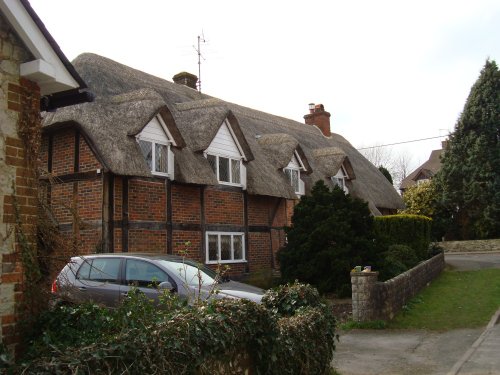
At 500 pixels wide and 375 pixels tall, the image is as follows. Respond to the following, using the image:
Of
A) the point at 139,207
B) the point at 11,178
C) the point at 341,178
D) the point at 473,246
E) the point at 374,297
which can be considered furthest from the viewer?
the point at 473,246

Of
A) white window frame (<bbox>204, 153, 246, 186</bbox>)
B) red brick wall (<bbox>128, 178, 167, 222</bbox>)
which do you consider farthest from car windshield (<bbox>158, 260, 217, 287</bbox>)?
white window frame (<bbox>204, 153, 246, 186</bbox>)

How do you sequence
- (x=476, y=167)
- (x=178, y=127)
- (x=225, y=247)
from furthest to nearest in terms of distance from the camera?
(x=476, y=167)
(x=225, y=247)
(x=178, y=127)

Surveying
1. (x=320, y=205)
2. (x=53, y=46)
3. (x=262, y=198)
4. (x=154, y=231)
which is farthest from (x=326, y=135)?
(x=53, y=46)

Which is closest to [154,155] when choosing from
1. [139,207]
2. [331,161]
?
[139,207]

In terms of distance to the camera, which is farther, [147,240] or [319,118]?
[319,118]

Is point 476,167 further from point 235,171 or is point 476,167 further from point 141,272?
point 141,272

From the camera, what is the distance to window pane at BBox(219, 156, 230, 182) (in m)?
17.8

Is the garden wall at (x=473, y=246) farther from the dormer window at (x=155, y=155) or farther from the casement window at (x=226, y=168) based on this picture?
the dormer window at (x=155, y=155)

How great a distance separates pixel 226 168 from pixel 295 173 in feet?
17.6

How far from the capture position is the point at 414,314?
1214 centimetres

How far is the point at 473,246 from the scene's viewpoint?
3119 cm

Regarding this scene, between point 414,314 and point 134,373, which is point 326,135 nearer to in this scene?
point 414,314

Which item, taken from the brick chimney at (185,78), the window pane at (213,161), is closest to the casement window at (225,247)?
the window pane at (213,161)

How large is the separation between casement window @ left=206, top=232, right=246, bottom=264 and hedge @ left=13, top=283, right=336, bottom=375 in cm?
1033
